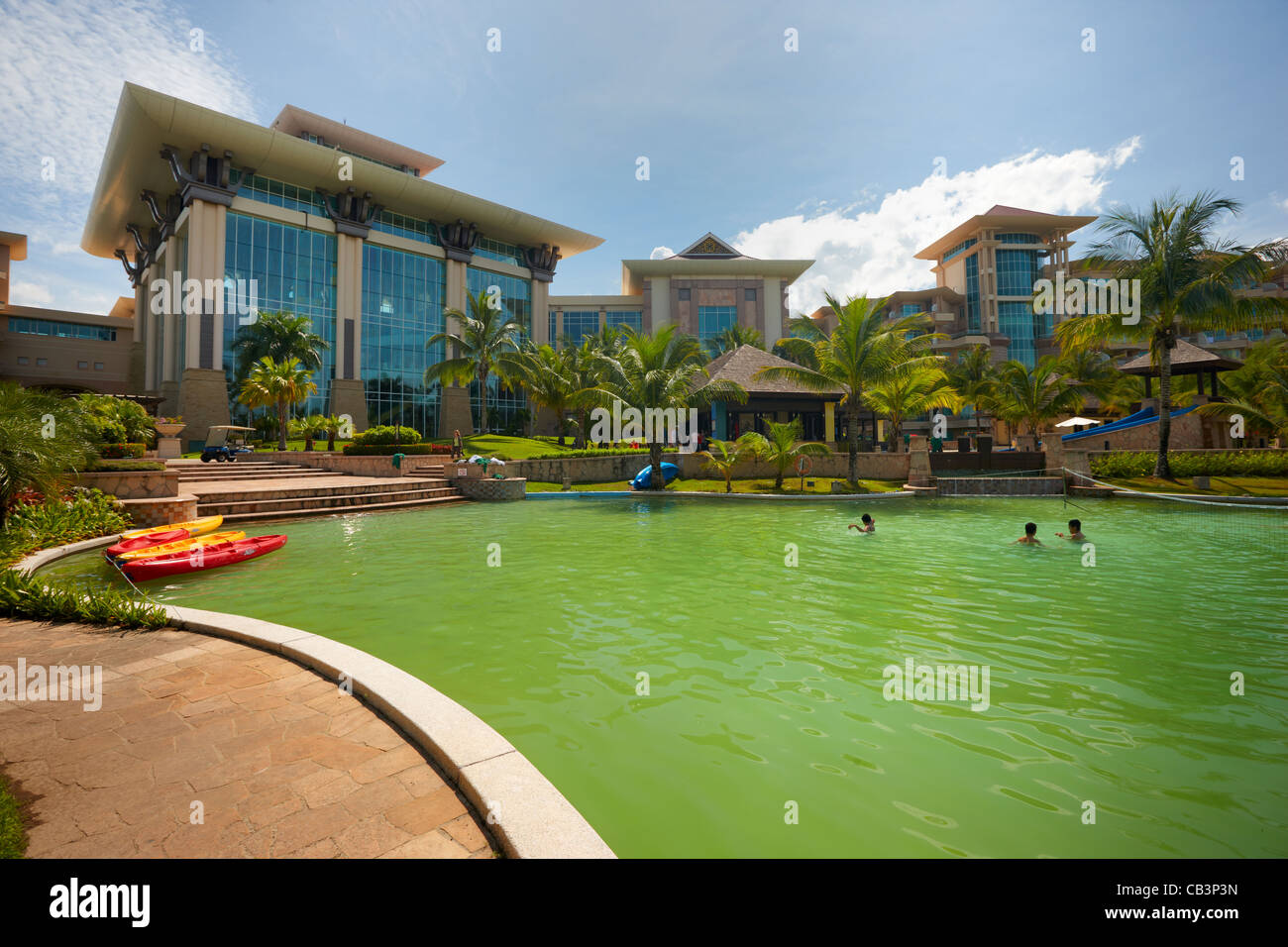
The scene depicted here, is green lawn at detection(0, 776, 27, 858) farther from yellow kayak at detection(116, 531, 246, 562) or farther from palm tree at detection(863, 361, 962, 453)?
palm tree at detection(863, 361, 962, 453)

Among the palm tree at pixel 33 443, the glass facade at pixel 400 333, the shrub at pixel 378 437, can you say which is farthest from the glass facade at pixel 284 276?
the palm tree at pixel 33 443

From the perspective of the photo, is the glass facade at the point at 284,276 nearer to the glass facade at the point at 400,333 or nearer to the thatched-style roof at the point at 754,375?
the glass facade at the point at 400,333

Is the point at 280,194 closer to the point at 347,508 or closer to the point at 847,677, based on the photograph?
the point at 347,508

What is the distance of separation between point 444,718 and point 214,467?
25.5 meters

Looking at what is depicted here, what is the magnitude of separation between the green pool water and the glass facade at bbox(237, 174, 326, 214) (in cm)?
3555

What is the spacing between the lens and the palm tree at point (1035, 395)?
3384 cm

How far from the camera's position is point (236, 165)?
34719mm

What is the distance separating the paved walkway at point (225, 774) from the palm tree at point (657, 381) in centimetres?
1968

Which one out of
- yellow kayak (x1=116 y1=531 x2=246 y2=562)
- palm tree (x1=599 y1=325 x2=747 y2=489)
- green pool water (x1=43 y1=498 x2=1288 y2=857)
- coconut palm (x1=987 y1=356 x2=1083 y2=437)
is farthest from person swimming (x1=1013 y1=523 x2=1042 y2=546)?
coconut palm (x1=987 y1=356 x2=1083 y2=437)

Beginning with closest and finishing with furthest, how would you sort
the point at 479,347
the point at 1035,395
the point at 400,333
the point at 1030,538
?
the point at 1030,538 < the point at 1035,395 < the point at 479,347 < the point at 400,333

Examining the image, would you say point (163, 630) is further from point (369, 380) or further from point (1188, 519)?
point (369, 380)

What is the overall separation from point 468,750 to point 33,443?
38.2 ft

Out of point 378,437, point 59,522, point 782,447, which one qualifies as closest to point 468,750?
point 59,522

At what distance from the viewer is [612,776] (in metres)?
3.63
